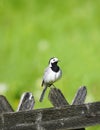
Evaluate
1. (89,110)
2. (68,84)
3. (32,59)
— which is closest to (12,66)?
(32,59)

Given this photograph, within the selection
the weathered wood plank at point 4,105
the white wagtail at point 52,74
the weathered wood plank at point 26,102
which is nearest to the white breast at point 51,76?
the white wagtail at point 52,74

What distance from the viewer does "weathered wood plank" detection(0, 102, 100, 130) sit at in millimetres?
5070

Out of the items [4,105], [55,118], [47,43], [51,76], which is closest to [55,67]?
[51,76]

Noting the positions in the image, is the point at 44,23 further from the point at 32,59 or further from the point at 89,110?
the point at 89,110

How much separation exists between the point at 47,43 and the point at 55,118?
315 inches

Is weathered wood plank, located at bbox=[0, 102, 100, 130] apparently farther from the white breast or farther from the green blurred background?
the green blurred background

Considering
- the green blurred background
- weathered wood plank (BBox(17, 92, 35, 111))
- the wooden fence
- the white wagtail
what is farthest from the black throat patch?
the green blurred background

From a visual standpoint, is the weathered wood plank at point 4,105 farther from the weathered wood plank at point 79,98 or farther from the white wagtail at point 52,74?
the white wagtail at point 52,74

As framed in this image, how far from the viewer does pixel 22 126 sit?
5.11 m

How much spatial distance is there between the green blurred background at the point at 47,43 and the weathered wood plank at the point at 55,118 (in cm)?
563

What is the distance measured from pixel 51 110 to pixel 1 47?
26.3 feet

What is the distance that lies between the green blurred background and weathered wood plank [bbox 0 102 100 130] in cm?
563

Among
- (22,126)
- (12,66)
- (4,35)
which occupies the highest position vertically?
(4,35)

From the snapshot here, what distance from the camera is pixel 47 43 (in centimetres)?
1329
